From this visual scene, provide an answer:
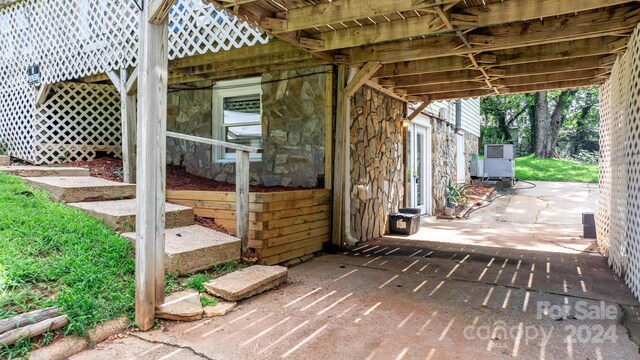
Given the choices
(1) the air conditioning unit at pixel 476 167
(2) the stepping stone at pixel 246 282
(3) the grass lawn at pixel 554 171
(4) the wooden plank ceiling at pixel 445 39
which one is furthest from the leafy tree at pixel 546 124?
(2) the stepping stone at pixel 246 282

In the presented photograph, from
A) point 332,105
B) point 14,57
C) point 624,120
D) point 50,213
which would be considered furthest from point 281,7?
point 14,57

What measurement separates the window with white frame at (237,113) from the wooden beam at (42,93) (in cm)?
278

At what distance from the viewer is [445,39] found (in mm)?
4348

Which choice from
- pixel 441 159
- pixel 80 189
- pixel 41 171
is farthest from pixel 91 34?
pixel 441 159

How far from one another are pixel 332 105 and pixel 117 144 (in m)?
4.36

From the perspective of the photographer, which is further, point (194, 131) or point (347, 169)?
point (194, 131)

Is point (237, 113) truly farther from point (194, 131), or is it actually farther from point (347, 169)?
point (347, 169)

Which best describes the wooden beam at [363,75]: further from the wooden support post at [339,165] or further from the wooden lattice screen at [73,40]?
the wooden lattice screen at [73,40]

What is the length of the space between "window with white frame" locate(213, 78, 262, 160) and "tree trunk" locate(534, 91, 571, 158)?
1659 cm

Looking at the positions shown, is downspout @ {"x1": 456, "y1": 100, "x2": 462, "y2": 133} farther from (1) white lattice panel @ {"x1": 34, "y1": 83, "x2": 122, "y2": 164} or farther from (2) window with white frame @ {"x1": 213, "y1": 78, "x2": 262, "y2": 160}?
(1) white lattice panel @ {"x1": 34, "y1": 83, "x2": 122, "y2": 164}

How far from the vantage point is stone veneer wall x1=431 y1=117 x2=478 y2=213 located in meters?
9.29

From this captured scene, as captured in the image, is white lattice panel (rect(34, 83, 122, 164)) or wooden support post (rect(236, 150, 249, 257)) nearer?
wooden support post (rect(236, 150, 249, 257))

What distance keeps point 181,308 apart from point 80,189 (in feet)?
7.30

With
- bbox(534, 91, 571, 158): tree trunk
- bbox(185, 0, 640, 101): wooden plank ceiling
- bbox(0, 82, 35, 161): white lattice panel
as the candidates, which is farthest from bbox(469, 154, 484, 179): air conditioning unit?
bbox(0, 82, 35, 161): white lattice panel
